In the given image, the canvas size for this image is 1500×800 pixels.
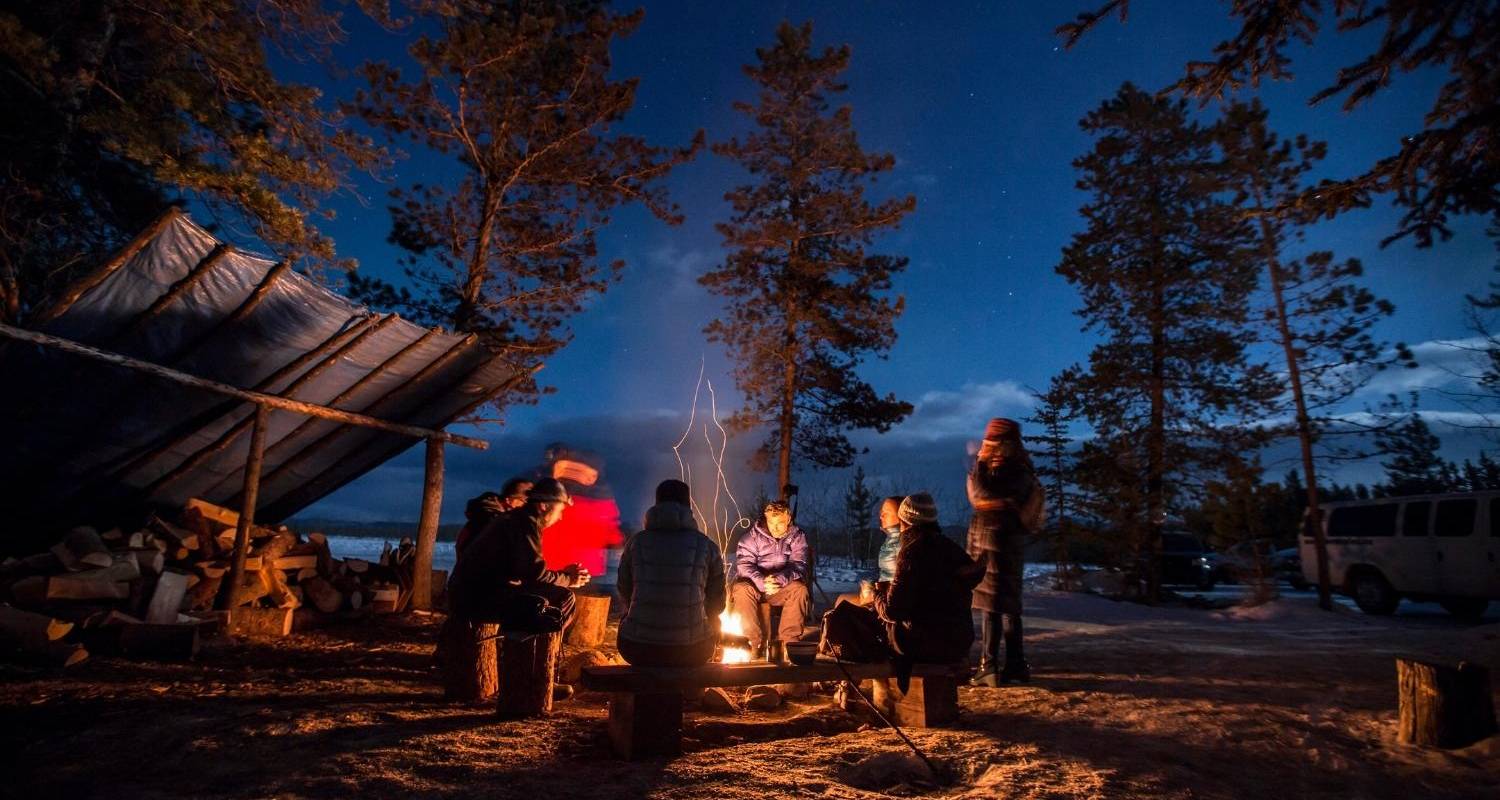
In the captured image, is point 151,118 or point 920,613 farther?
point 151,118

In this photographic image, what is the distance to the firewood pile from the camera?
6051 mm

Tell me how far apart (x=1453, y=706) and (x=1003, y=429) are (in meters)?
3.09

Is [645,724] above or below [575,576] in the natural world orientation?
below

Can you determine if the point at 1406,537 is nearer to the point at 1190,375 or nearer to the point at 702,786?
the point at 1190,375

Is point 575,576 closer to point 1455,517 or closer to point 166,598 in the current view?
point 166,598

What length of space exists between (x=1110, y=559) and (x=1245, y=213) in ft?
40.9

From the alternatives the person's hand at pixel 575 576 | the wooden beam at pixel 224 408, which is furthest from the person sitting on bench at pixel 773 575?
the wooden beam at pixel 224 408

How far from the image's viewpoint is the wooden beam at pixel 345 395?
24.7 feet

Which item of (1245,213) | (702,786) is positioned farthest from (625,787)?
(1245,213)

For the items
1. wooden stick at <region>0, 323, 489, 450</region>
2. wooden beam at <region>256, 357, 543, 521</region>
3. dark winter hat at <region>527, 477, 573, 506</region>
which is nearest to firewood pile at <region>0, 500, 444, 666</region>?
wooden beam at <region>256, 357, 543, 521</region>

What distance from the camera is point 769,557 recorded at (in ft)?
23.0

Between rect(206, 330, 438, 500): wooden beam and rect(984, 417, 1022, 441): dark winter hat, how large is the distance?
582cm

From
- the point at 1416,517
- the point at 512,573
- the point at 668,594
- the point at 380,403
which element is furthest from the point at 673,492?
the point at 1416,517

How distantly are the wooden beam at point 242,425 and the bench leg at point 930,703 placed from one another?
19.6 ft
